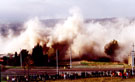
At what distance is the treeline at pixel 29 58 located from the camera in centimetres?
1027

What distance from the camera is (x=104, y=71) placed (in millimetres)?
10469

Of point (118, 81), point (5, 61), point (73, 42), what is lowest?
point (118, 81)

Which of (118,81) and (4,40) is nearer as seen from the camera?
(118,81)

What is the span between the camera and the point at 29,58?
10391 mm

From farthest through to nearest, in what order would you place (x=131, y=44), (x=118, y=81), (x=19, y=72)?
(x=131, y=44), (x=19, y=72), (x=118, y=81)

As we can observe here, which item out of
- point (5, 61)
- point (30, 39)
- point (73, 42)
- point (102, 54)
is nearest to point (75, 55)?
point (73, 42)

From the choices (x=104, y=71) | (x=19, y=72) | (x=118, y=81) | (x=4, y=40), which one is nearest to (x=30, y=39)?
(x=4, y=40)

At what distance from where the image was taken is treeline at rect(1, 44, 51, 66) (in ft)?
33.7

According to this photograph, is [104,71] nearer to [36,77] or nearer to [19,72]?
[36,77]

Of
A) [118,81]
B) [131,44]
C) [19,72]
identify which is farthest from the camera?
[131,44]

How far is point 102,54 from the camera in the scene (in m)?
11.7

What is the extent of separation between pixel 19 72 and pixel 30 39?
88.1 inches

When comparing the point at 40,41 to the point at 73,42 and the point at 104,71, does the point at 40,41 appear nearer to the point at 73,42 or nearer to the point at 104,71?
the point at 73,42

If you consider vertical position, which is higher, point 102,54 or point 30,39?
point 30,39
